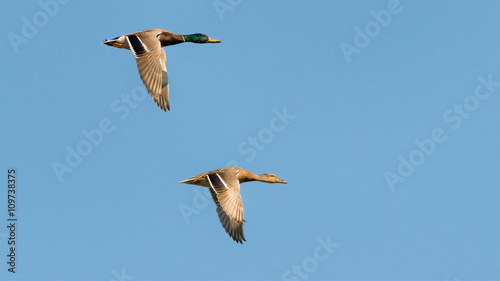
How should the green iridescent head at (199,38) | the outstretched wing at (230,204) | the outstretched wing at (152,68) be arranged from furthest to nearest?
1. the green iridescent head at (199,38)
2. the outstretched wing at (230,204)
3. the outstretched wing at (152,68)

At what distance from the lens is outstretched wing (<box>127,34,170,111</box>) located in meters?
26.3

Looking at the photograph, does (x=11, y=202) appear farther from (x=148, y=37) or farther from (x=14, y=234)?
(x=148, y=37)

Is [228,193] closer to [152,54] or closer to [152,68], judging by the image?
[152,68]

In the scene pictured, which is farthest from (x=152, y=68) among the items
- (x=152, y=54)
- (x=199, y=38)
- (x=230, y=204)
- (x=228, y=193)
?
(x=199, y=38)

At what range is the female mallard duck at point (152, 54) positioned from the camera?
26.4 metres

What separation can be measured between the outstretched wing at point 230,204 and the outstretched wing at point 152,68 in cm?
305

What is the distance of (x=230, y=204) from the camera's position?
89.6 feet

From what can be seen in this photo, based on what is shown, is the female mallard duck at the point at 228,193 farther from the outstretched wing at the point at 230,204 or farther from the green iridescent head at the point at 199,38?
the green iridescent head at the point at 199,38

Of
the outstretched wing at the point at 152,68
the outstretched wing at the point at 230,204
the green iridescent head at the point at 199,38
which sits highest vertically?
the green iridescent head at the point at 199,38

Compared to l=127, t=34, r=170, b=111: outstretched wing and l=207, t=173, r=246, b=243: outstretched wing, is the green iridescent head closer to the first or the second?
l=127, t=34, r=170, b=111: outstretched wing

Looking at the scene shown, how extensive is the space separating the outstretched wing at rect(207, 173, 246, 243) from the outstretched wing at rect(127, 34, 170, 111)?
10.0 feet

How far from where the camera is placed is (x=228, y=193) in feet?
90.7

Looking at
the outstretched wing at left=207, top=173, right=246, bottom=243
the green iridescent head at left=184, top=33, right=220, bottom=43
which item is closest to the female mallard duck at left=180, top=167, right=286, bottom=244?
the outstretched wing at left=207, top=173, right=246, bottom=243

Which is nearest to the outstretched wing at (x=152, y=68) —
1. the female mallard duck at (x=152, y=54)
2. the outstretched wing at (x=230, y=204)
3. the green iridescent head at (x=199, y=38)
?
the female mallard duck at (x=152, y=54)
